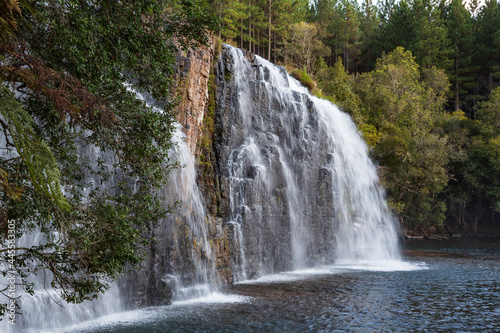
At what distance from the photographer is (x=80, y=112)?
25.6 ft

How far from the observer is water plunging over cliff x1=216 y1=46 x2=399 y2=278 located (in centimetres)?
2272

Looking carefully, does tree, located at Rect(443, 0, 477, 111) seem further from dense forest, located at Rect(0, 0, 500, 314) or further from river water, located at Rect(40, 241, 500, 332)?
river water, located at Rect(40, 241, 500, 332)

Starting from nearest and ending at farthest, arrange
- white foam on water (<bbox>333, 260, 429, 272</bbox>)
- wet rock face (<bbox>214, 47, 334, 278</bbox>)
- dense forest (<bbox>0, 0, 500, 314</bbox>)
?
dense forest (<bbox>0, 0, 500, 314</bbox>) → wet rock face (<bbox>214, 47, 334, 278</bbox>) → white foam on water (<bbox>333, 260, 429, 272</bbox>)

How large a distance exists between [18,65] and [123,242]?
3.62 metres

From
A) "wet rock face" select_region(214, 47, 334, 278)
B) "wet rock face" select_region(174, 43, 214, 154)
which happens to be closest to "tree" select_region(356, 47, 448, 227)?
"wet rock face" select_region(214, 47, 334, 278)

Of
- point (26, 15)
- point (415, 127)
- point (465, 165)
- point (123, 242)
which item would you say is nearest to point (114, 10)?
point (26, 15)

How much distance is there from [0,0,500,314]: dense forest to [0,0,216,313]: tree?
1.3 inches

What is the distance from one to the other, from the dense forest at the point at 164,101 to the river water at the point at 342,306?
109 inches

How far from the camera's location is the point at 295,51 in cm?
4669

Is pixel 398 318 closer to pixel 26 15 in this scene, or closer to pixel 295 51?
pixel 26 15

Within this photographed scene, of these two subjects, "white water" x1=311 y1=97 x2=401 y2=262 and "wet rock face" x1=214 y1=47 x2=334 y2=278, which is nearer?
"wet rock face" x1=214 y1=47 x2=334 y2=278

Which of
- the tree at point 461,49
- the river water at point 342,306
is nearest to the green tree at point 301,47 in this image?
the tree at point 461,49

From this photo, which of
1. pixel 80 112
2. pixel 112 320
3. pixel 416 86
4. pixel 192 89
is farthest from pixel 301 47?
pixel 80 112

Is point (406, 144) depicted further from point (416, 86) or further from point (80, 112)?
point (80, 112)
